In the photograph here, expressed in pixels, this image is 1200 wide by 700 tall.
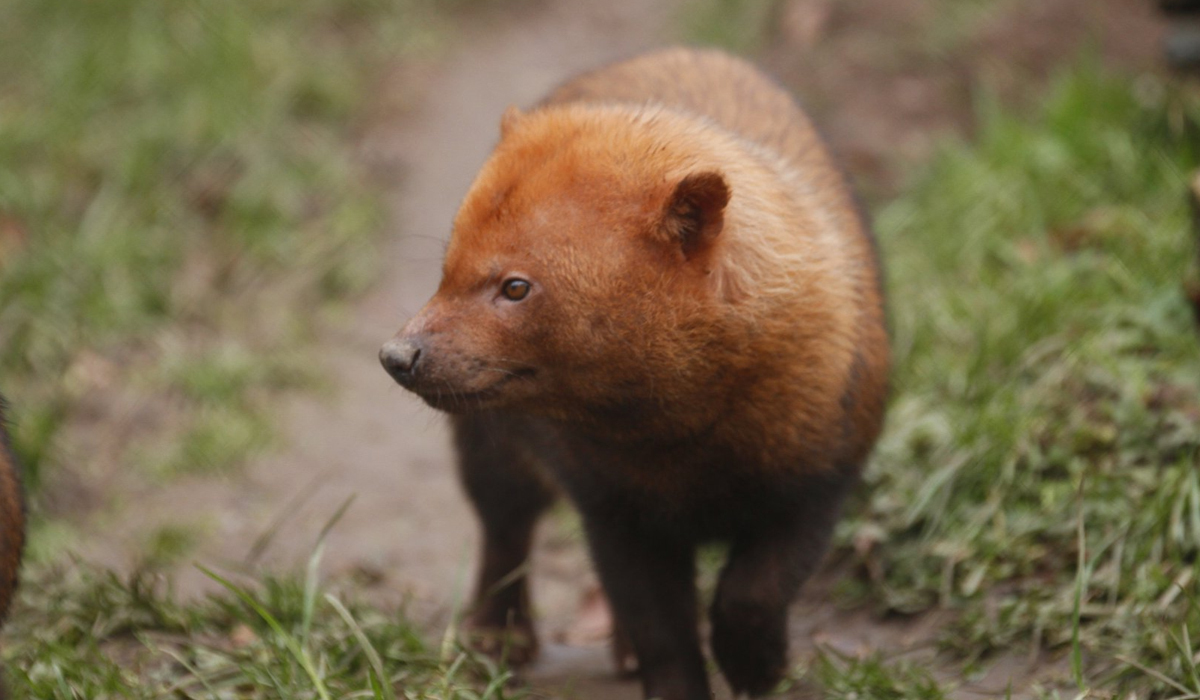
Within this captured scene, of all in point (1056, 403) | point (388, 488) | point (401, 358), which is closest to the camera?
point (401, 358)

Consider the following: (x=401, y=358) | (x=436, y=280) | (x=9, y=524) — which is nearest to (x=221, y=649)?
(x=9, y=524)

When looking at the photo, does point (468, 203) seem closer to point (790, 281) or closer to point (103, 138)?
point (790, 281)

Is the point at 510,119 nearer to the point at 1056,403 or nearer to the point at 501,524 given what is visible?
the point at 501,524

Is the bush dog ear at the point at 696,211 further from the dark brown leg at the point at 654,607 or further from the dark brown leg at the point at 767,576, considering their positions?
the dark brown leg at the point at 654,607

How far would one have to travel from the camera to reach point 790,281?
3.77 metres

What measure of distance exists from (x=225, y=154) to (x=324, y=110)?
0.97m

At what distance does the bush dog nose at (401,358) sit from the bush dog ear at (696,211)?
74 cm

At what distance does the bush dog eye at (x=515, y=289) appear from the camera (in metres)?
3.55

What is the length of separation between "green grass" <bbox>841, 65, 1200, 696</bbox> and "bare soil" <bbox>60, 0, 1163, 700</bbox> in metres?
0.31

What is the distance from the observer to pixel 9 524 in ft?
10.7

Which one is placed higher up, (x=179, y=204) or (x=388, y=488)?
(x=179, y=204)

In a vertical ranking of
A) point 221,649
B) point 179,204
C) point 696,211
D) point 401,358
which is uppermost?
point 696,211

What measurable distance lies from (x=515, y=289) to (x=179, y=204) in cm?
552

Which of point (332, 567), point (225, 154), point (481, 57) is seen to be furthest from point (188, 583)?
point (481, 57)
